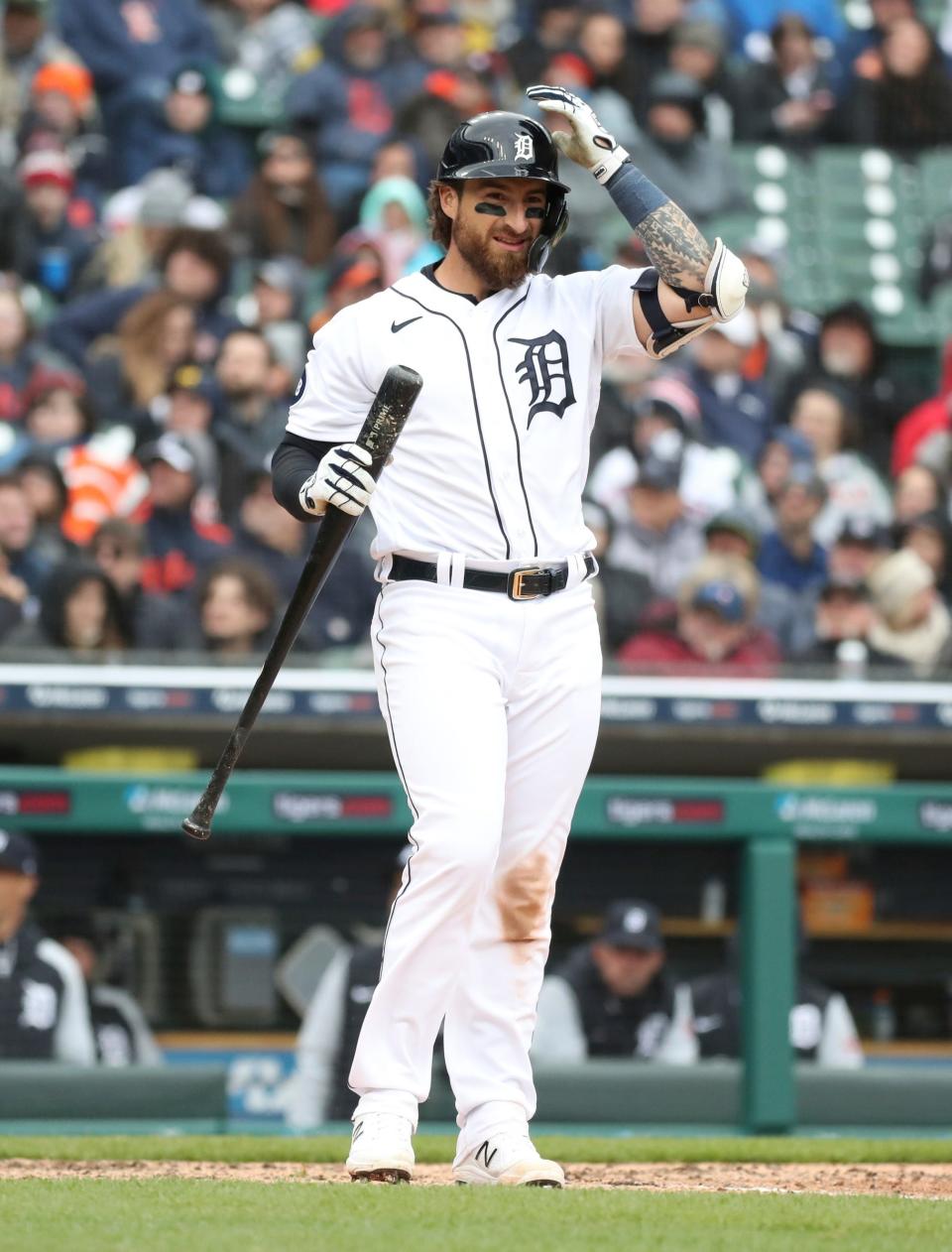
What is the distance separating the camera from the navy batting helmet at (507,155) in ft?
13.9

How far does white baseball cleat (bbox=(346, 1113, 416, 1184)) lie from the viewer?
4.09 meters

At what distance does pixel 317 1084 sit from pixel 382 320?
255cm

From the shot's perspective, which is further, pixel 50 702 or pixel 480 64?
pixel 480 64

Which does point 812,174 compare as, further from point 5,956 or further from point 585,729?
point 585,729

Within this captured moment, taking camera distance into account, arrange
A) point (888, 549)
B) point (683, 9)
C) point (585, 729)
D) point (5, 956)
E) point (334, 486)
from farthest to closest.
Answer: point (683, 9) < point (888, 549) < point (5, 956) < point (585, 729) < point (334, 486)

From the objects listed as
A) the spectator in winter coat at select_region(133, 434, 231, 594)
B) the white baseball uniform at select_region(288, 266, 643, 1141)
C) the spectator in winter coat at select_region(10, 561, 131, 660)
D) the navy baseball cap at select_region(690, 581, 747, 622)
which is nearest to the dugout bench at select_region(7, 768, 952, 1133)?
the spectator in winter coat at select_region(10, 561, 131, 660)

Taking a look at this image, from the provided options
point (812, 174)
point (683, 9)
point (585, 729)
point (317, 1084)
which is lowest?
point (317, 1084)

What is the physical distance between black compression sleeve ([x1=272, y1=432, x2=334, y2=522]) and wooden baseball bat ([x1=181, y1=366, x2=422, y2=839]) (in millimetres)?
68

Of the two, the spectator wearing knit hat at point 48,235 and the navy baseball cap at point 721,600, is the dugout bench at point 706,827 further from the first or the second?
the spectator wearing knit hat at point 48,235

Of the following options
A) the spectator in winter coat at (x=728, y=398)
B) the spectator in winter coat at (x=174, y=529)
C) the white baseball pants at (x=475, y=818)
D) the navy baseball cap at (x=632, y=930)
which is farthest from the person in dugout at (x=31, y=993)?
the spectator in winter coat at (x=728, y=398)

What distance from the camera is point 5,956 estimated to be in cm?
612

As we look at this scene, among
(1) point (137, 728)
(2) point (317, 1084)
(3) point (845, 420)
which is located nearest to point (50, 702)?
(1) point (137, 728)

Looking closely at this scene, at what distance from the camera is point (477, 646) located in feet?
13.7

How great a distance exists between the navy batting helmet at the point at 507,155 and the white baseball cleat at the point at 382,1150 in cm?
158
